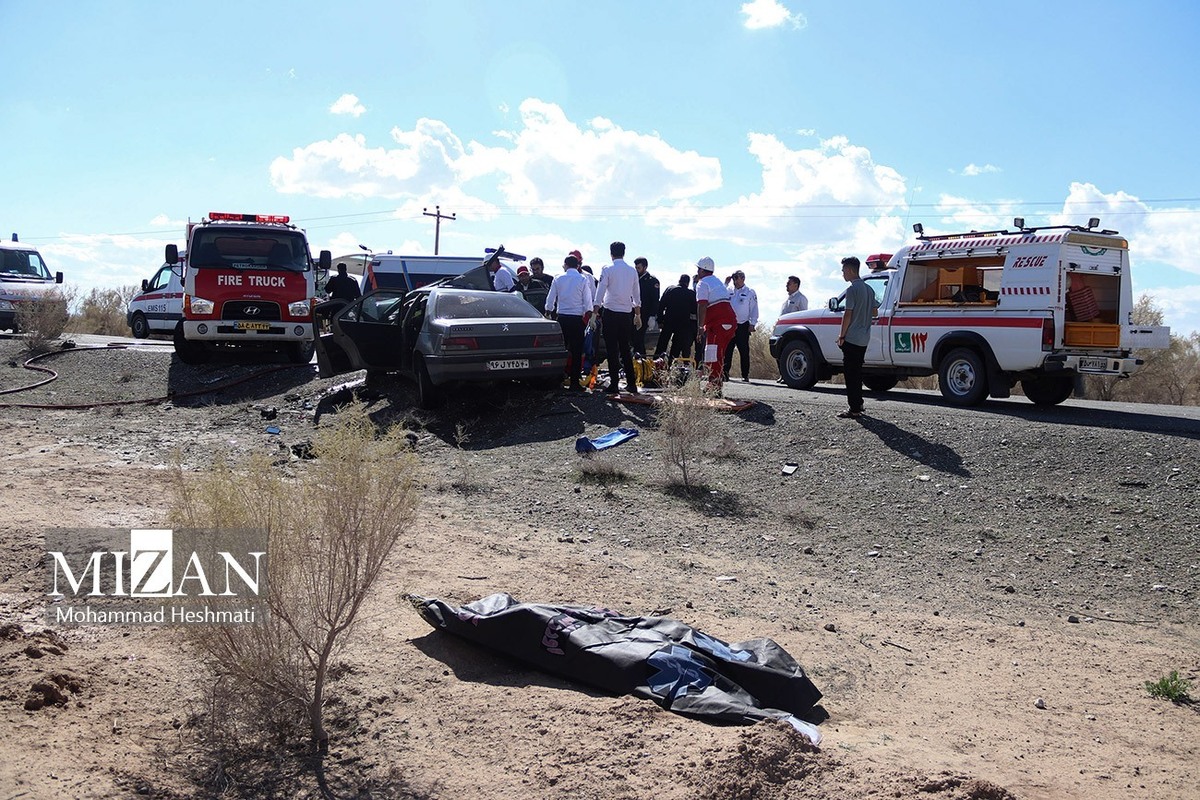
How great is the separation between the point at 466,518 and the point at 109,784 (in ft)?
15.0

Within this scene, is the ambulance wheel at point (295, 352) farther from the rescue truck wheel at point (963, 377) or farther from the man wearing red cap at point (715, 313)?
the rescue truck wheel at point (963, 377)

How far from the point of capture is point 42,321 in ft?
62.5

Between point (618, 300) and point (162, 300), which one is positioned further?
point (162, 300)

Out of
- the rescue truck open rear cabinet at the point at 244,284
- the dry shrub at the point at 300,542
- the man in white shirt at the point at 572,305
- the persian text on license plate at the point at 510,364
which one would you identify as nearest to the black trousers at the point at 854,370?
the man in white shirt at the point at 572,305

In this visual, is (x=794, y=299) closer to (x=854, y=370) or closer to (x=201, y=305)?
(x=854, y=370)

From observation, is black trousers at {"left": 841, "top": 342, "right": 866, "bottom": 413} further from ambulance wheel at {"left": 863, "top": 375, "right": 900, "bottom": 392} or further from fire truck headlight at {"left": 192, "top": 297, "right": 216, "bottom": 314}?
fire truck headlight at {"left": 192, "top": 297, "right": 216, "bottom": 314}

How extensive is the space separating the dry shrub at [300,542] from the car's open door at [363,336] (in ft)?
30.4

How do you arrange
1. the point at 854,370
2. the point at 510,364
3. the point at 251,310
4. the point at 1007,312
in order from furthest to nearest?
the point at 251,310
the point at 510,364
the point at 1007,312
the point at 854,370

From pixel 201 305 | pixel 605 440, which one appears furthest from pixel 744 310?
pixel 201 305

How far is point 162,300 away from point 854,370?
19.8m

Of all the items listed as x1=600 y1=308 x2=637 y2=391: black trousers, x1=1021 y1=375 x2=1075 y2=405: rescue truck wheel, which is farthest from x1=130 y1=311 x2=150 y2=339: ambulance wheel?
x1=1021 y1=375 x2=1075 y2=405: rescue truck wheel

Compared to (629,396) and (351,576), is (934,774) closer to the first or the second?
(351,576)

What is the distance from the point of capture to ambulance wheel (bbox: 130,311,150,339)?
84.8ft

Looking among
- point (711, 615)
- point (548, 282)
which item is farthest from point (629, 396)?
point (711, 615)
